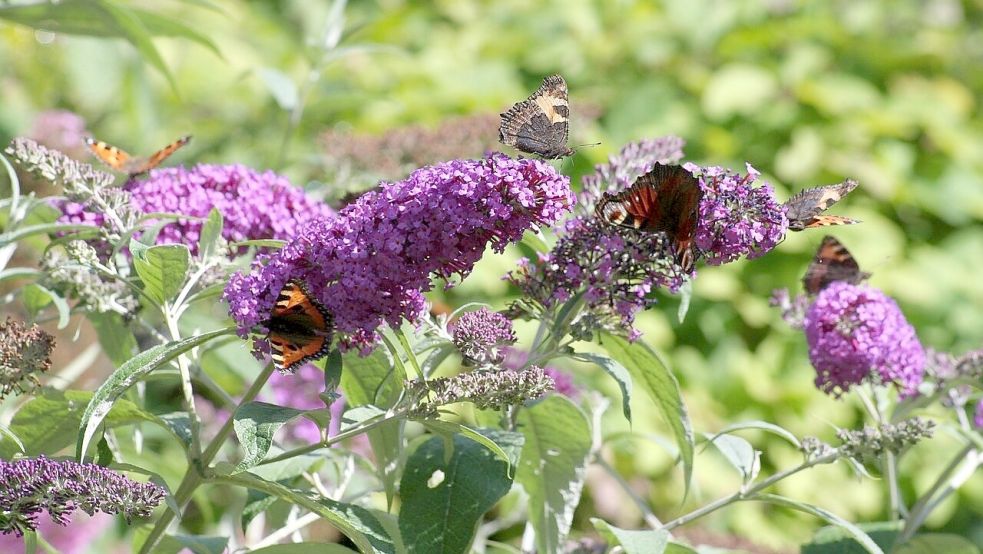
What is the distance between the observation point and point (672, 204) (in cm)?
132

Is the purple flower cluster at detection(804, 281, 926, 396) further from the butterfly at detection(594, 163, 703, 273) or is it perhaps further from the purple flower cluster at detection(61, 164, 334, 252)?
the purple flower cluster at detection(61, 164, 334, 252)

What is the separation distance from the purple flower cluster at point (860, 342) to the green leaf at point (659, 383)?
1.08ft

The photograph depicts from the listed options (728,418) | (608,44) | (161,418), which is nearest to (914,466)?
(728,418)

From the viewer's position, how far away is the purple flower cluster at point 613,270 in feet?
4.53

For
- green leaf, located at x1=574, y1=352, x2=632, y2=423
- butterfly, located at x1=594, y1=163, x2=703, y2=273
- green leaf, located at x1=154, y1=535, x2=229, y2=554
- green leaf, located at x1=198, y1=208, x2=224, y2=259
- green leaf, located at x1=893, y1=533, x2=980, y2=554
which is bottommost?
green leaf, located at x1=154, y1=535, x2=229, y2=554

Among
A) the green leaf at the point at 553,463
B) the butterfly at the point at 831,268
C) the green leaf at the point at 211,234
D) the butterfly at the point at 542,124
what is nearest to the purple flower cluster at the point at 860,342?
the butterfly at the point at 831,268

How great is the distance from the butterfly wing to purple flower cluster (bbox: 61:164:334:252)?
0.16m

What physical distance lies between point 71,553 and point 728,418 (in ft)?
9.67

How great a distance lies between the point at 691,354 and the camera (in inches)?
199

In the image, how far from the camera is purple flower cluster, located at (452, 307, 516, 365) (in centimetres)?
134

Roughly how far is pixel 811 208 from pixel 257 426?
0.80 metres

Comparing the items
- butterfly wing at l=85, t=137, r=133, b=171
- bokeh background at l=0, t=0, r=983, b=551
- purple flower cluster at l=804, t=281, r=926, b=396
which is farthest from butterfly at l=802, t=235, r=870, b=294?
bokeh background at l=0, t=0, r=983, b=551

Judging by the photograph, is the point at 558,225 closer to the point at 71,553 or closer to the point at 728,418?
the point at 71,553

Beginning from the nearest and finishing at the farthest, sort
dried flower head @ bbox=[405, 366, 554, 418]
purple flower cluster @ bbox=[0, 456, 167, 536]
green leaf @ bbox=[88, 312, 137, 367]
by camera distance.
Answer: purple flower cluster @ bbox=[0, 456, 167, 536] → dried flower head @ bbox=[405, 366, 554, 418] → green leaf @ bbox=[88, 312, 137, 367]
